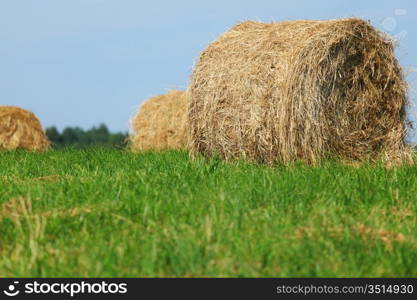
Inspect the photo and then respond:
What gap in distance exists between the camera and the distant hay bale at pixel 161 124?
15133 millimetres

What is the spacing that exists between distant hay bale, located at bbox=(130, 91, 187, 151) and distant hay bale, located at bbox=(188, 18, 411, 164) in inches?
214

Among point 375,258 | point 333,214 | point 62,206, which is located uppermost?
point 62,206

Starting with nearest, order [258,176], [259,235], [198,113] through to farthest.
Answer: [259,235], [258,176], [198,113]

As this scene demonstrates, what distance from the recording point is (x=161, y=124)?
15.4 m

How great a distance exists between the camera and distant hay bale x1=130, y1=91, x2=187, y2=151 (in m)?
15.1

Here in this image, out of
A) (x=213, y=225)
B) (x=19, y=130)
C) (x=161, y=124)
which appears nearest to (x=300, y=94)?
(x=213, y=225)

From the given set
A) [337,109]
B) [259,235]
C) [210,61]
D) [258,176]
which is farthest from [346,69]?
[259,235]

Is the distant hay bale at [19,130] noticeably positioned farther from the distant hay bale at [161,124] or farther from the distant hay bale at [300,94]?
the distant hay bale at [300,94]

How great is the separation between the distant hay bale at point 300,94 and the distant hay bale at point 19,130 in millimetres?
7595

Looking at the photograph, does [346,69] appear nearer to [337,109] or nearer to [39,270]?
[337,109]

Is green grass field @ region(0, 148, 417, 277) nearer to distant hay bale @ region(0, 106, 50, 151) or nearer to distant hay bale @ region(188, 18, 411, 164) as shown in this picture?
distant hay bale @ region(188, 18, 411, 164)

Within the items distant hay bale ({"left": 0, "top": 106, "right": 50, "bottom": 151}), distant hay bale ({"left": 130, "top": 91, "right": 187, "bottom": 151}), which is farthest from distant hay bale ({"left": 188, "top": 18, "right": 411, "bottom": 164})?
distant hay bale ({"left": 0, "top": 106, "right": 50, "bottom": 151})

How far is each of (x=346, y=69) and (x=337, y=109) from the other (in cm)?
62

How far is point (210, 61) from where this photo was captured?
941cm
